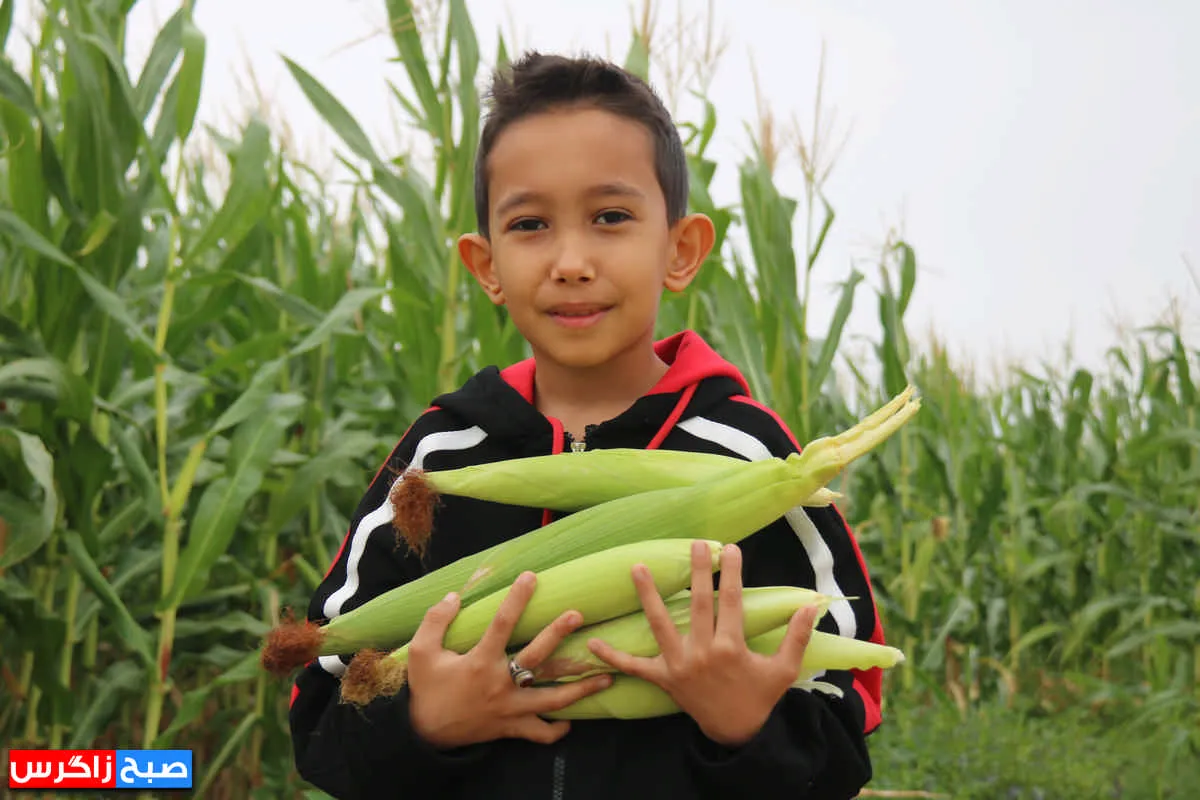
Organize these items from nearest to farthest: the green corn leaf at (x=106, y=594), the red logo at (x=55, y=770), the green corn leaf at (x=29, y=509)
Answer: the green corn leaf at (x=29, y=509) < the green corn leaf at (x=106, y=594) < the red logo at (x=55, y=770)

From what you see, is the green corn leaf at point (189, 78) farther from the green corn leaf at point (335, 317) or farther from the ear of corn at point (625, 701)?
the ear of corn at point (625, 701)

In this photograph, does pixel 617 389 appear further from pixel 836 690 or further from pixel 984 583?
pixel 984 583

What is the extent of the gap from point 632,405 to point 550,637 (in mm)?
505

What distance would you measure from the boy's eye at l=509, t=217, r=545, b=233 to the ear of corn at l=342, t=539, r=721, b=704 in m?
0.52

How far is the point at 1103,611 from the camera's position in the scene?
17.9 ft

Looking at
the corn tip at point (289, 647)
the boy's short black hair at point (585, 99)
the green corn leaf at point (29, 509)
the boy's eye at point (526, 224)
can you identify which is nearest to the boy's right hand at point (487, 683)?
the corn tip at point (289, 647)

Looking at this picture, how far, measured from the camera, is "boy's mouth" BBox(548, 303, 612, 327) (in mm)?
1522

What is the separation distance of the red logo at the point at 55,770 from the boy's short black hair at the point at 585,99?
2.43m

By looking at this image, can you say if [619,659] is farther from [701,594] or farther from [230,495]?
[230,495]

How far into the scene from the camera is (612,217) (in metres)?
1.54

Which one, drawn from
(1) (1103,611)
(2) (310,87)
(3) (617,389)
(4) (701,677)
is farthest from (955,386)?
(4) (701,677)

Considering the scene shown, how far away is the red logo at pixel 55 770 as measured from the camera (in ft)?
10.4

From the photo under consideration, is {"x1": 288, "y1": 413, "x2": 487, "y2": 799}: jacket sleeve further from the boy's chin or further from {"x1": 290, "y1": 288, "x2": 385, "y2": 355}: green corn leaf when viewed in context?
{"x1": 290, "y1": 288, "x2": 385, "y2": 355}: green corn leaf

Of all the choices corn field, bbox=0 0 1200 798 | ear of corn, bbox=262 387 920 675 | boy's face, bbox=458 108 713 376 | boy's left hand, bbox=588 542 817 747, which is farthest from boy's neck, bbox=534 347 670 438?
corn field, bbox=0 0 1200 798
